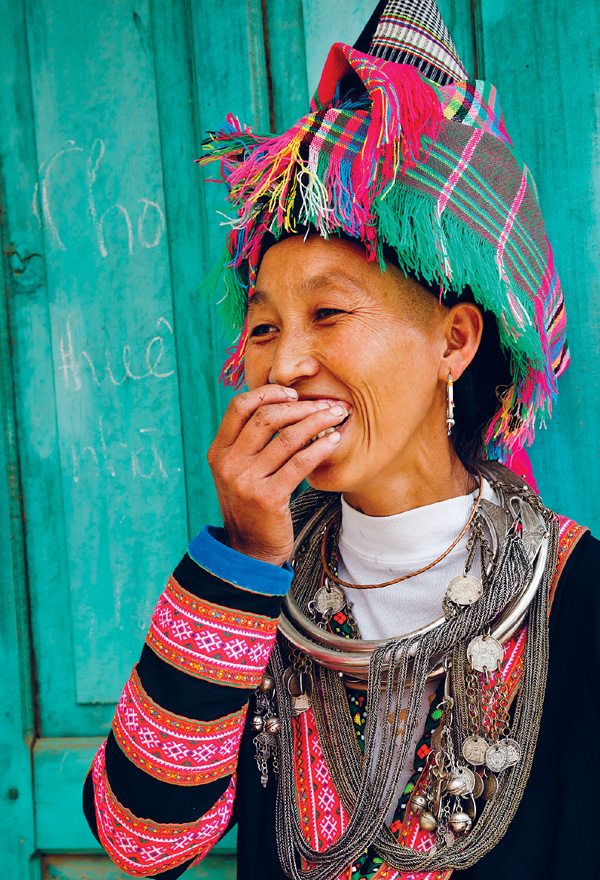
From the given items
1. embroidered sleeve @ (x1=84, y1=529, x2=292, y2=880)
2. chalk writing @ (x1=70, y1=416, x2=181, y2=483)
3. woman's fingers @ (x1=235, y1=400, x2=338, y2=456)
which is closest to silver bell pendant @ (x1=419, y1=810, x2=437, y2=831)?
embroidered sleeve @ (x1=84, y1=529, x2=292, y2=880)

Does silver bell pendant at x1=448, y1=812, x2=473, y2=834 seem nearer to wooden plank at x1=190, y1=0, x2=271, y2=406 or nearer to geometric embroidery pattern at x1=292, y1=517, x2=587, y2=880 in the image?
geometric embroidery pattern at x1=292, y1=517, x2=587, y2=880

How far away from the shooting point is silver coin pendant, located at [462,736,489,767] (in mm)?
1167

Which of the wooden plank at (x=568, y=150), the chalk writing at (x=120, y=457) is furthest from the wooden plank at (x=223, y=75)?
the wooden plank at (x=568, y=150)

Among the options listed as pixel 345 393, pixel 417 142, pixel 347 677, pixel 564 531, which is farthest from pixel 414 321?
pixel 347 677

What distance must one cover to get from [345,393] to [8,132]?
1594 millimetres

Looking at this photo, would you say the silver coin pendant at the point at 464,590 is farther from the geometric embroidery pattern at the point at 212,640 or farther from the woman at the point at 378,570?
the geometric embroidery pattern at the point at 212,640

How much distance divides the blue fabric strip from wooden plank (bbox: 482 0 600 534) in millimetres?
1013

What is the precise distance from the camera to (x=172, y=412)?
2051mm

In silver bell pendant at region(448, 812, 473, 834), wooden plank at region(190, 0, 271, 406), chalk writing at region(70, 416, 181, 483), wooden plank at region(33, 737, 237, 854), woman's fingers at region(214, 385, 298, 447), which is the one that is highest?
wooden plank at region(190, 0, 271, 406)

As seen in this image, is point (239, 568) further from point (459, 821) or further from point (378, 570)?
point (459, 821)

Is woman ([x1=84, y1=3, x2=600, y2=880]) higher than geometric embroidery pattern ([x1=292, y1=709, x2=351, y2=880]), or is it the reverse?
woman ([x1=84, y1=3, x2=600, y2=880])

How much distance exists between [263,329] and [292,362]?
0.55 feet

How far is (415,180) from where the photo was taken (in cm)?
123

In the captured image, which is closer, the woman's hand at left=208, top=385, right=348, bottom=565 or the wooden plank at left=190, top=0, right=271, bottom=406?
the woman's hand at left=208, top=385, right=348, bottom=565
